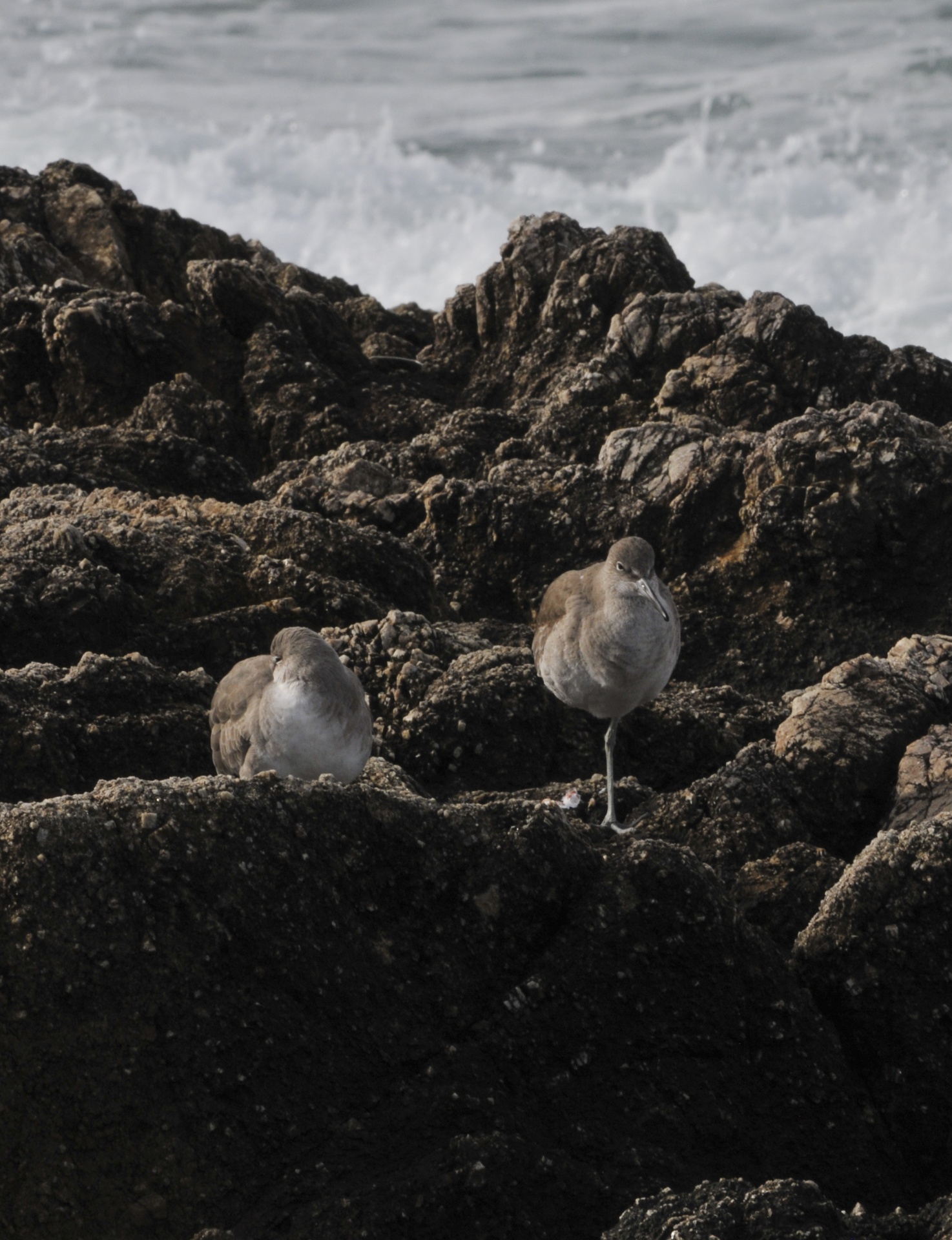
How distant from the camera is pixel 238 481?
505 inches

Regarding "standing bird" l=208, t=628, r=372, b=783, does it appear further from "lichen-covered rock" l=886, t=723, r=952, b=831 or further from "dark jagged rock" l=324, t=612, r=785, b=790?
"lichen-covered rock" l=886, t=723, r=952, b=831

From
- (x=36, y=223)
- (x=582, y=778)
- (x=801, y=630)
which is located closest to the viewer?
(x=582, y=778)

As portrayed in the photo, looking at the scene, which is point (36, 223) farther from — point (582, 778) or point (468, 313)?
point (582, 778)

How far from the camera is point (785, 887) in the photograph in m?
5.93

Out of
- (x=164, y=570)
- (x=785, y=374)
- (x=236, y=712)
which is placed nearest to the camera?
(x=236, y=712)

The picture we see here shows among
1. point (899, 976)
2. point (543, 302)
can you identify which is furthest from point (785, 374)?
point (899, 976)

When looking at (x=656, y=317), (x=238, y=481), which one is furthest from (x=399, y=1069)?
(x=656, y=317)

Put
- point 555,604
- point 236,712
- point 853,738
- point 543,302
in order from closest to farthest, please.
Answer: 1. point 236,712
2. point 853,738
3. point 555,604
4. point 543,302

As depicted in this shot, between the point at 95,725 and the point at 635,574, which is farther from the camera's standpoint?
the point at 635,574

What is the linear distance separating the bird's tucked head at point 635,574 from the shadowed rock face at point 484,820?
3.12ft

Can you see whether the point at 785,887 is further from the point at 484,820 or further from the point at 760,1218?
the point at 760,1218

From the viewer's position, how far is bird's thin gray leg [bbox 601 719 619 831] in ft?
22.9

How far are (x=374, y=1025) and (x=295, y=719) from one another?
93.2 inches

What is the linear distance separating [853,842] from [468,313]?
13.0 m
